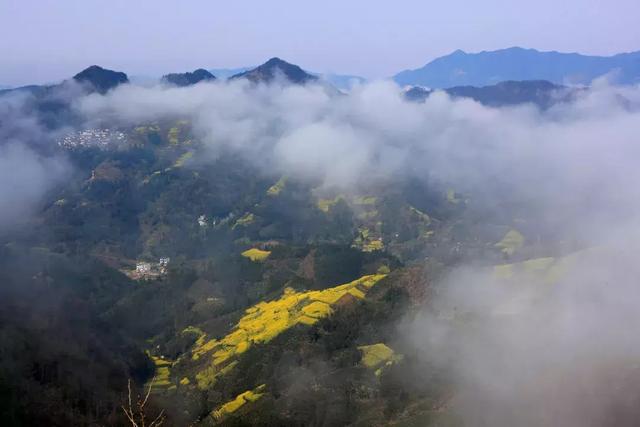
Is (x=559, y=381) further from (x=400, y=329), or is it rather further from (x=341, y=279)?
(x=341, y=279)

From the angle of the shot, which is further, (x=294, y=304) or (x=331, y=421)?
(x=294, y=304)

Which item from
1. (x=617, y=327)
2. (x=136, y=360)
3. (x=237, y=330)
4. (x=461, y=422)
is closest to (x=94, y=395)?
(x=136, y=360)

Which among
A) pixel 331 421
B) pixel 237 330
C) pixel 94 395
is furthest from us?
pixel 237 330

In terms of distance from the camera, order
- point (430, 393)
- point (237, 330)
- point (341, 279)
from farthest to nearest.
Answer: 1. point (341, 279)
2. point (237, 330)
3. point (430, 393)

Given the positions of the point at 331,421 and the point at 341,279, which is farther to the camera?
the point at 341,279

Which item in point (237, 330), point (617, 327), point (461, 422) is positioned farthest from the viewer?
point (237, 330)

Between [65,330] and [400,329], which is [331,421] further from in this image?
[65,330]

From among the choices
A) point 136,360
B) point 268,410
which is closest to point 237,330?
point 136,360

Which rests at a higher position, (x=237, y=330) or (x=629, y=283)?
(x=629, y=283)

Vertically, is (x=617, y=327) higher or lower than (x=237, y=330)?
higher
